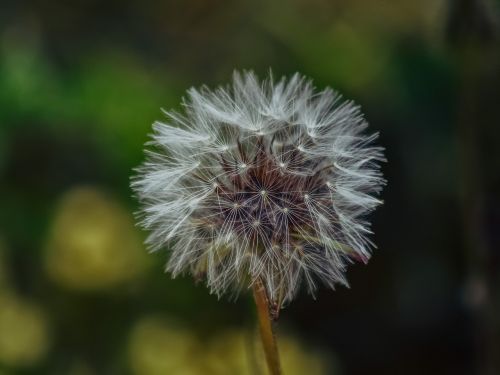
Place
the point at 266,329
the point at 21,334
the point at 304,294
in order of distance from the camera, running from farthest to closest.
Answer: the point at 304,294 → the point at 21,334 → the point at 266,329

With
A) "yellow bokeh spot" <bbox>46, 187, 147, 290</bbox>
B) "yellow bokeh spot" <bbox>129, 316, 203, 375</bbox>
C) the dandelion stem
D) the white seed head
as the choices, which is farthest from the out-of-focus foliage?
the dandelion stem

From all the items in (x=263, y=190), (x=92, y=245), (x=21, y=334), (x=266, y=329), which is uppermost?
(x=92, y=245)

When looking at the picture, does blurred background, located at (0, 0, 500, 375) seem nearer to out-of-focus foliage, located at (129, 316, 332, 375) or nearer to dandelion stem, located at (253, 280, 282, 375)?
out-of-focus foliage, located at (129, 316, 332, 375)

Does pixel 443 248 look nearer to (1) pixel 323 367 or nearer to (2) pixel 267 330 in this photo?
(1) pixel 323 367

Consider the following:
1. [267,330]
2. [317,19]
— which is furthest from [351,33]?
[267,330]

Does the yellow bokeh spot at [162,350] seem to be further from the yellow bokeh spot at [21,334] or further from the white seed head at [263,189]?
the white seed head at [263,189]

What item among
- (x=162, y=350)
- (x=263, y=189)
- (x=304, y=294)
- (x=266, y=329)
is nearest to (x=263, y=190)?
(x=263, y=189)

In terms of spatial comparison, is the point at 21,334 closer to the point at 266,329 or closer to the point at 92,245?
the point at 92,245
